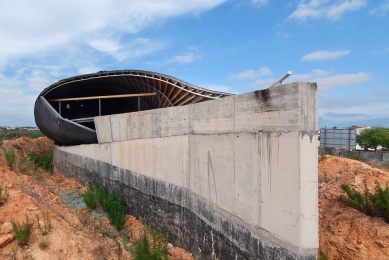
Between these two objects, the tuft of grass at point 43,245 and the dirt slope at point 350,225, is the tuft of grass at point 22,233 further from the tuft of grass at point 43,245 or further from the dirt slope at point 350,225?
the dirt slope at point 350,225

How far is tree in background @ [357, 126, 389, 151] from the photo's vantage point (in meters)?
34.3

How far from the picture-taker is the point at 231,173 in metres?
4.54

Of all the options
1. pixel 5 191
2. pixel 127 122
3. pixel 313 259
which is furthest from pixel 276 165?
pixel 5 191

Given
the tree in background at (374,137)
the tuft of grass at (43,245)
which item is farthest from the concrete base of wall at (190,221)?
the tree in background at (374,137)

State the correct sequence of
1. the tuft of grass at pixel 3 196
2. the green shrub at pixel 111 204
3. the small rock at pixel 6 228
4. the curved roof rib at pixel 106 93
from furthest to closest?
1. the curved roof rib at pixel 106 93
2. the green shrub at pixel 111 204
3. the tuft of grass at pixel 3 196
4. the small rock at pixel 6 228

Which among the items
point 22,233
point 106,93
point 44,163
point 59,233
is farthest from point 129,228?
point 106,93

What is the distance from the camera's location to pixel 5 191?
6301 millimetres

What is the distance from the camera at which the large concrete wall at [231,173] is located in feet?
10.9

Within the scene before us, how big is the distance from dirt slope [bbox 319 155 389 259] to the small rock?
606 centimetres

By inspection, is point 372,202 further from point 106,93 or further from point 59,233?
point 106,93

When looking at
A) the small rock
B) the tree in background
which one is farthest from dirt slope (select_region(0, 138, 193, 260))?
the tree in background

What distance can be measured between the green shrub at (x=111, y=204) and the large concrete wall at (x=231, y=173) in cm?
30

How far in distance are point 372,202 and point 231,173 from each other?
3.07 m

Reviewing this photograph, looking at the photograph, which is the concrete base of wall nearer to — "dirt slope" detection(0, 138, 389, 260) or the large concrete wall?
the large concrete wall
